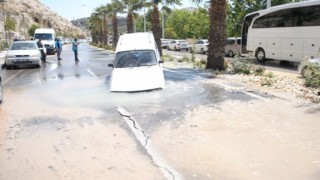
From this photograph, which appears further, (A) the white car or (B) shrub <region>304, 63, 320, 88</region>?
(A) the white car

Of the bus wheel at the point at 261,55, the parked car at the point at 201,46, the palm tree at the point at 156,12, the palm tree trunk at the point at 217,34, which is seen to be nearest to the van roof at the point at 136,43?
the palm tree trunk at the point at 217,34

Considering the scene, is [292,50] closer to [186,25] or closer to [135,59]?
[135,59]

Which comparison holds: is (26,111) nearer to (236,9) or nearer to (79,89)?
(79,89)

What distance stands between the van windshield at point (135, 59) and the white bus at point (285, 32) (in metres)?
10.2

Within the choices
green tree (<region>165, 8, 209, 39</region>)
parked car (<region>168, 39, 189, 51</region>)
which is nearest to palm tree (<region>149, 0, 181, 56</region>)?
parked car (<region>168, 39, 189, 51</region>)

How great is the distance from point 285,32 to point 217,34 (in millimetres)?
5878

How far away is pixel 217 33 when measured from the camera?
18.6 m

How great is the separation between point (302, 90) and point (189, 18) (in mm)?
66390

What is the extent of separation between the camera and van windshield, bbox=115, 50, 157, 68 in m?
12.9

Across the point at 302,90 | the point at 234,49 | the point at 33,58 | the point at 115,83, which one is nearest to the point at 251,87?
the point at 302,90

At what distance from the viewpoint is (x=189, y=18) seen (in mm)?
76625

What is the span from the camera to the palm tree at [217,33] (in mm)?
18328

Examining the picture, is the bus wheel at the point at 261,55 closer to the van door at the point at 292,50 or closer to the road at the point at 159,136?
the van door at the point at 292,50

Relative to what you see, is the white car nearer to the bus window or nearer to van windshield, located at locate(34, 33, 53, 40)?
the bus window
